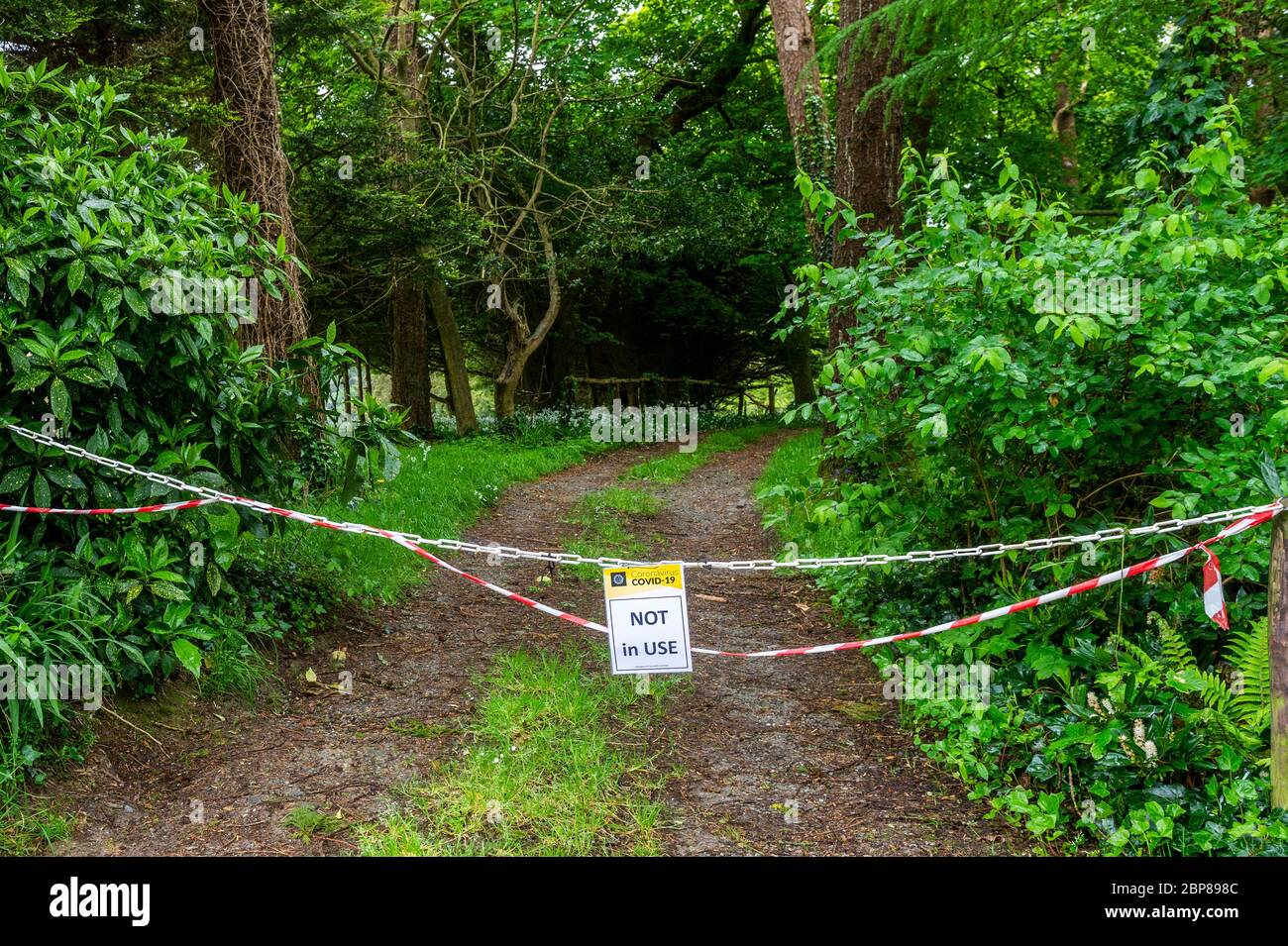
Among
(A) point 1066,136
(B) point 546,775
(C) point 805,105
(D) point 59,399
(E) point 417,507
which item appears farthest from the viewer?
(A) point 1066,136

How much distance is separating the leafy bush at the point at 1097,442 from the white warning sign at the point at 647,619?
1317 mm

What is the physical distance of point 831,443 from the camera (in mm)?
5465

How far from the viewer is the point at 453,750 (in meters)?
4.42

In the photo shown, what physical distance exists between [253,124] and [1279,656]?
755 cm

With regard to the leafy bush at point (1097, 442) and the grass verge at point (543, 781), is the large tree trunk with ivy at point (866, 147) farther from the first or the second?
the grass verge at point (543, 781)

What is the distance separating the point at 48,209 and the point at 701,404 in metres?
20.2

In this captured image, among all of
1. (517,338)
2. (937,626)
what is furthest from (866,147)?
(517,338)

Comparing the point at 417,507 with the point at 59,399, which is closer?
the point at 59,399

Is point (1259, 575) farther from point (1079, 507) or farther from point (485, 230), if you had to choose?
point (485, 230)

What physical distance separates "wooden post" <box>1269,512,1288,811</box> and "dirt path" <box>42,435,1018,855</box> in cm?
102

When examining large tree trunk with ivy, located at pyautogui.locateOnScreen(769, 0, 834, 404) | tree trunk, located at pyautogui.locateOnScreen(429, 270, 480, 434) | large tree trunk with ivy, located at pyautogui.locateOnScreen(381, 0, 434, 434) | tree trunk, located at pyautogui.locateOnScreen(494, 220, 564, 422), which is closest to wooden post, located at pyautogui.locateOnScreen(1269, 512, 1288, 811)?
large tree trunk with ivy, located at pyautogui.locateOnScreen(769, 0, 834, 404)

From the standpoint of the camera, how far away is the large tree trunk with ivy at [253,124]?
23.6ft

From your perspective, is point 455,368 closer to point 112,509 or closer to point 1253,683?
point 112,509
